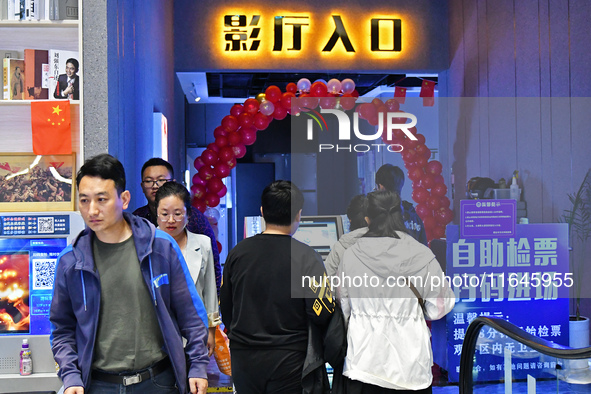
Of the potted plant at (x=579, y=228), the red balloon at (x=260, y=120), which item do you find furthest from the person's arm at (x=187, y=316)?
the red balloon at (x=260, y=120)

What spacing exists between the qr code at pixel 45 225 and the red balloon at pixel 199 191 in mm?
3890

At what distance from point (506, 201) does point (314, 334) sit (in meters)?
2.39

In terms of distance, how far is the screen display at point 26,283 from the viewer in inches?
110

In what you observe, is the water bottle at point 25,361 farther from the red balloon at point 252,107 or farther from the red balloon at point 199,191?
the red balloon at point 252,107

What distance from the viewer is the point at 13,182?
299cm

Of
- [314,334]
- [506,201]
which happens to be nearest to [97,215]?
[314,334]

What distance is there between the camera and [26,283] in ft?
9.23

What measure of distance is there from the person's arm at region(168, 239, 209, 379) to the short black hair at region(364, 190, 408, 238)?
0.99 meters

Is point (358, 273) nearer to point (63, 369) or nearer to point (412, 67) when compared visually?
point (63, 369)

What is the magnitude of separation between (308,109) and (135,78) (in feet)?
7.79

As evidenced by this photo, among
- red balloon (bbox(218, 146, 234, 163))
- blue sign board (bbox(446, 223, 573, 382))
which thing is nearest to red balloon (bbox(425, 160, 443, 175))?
blue sign board (bbox(446, 223, 573, 382))

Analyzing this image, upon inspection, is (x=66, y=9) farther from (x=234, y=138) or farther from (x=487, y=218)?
(x=234, y=138)

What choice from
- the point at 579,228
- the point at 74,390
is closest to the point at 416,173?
the point at 579,228

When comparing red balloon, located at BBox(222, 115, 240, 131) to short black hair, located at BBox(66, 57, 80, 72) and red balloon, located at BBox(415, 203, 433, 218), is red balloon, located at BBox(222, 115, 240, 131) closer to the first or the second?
red balloon, located at BBox(415, 203, 433, 218)
